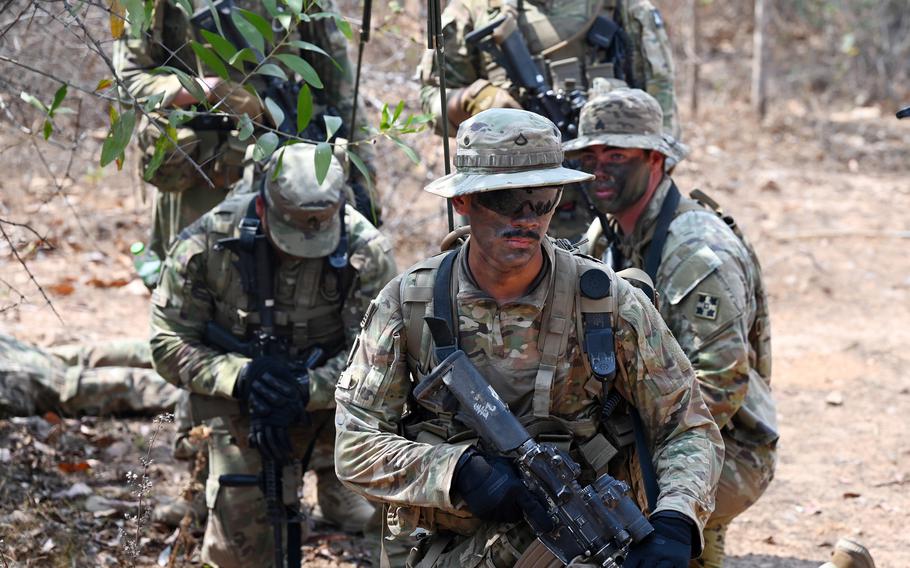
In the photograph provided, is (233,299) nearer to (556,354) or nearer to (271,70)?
(271,70)

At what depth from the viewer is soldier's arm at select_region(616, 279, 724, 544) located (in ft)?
9.87

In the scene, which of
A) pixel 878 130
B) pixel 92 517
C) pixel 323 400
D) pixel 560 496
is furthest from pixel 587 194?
pixel 878 130

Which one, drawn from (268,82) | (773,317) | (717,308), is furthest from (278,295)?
(773,317)

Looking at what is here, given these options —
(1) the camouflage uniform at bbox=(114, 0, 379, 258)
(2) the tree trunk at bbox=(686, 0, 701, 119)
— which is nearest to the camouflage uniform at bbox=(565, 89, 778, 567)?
Result: (1) the camouflage uniform at bbox=(114, 0, 379, 258)

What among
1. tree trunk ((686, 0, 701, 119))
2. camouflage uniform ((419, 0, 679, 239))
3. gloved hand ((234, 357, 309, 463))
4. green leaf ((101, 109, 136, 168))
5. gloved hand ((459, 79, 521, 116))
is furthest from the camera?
tree trunk ((686, 0, 701, 119))

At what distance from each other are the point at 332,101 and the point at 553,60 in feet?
3.57

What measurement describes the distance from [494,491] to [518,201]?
27.9 inches

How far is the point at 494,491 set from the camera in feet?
9.41

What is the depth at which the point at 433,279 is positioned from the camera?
3131mm

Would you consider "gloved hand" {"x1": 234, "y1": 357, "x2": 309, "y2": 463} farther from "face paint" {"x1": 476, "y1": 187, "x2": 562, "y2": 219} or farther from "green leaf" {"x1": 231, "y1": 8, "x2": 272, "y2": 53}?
"face paint" {"x1": 476, "y1": 187, "x2": 562, "y2": 219}

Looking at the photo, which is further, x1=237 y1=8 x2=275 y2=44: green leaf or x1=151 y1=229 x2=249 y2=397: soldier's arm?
x1=151 y1=229 x2=249 y2=397: soldier's arm

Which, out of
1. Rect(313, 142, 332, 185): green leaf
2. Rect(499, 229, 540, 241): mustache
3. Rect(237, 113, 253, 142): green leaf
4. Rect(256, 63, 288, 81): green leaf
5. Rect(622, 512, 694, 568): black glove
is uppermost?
Rect(256, 63, 288, 81): green leaf

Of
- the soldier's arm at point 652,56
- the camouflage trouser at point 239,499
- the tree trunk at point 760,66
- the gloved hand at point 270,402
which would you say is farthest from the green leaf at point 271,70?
the tree trunk at point 760,66

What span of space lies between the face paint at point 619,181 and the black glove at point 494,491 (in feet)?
5.74
